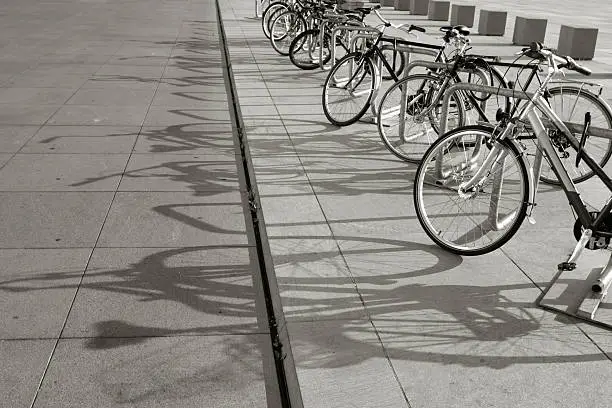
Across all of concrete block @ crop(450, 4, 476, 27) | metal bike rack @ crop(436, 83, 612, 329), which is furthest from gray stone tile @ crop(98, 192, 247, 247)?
concrete block @ crop(450, 4, 476, 27)

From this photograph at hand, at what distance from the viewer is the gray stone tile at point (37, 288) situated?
393 cm

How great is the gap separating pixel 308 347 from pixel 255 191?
277 centimetres

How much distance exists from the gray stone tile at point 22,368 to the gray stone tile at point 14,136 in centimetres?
408

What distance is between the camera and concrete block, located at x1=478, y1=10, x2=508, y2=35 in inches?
730

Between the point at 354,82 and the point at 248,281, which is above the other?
the point at 354,82

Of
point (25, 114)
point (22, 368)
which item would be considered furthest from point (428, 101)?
point (25, 114)

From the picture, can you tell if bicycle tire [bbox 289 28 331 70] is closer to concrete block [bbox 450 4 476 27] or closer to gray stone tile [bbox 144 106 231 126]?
gray stone tile [bbox 144 106 231 126]

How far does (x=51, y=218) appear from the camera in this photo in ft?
18.1

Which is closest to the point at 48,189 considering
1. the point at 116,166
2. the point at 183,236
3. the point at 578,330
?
the point at 116,166

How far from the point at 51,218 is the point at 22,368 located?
2.19 metres

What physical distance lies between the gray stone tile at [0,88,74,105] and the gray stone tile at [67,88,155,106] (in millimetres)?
166

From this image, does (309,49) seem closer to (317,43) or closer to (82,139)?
(317,43)

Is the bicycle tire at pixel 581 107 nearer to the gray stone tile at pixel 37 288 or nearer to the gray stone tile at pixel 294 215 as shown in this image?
the gray stone tile at pixel 294 215

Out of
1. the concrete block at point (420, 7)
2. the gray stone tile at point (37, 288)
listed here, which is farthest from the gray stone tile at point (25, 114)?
the concrete block at point (420, 7)
